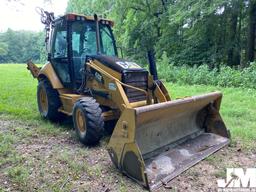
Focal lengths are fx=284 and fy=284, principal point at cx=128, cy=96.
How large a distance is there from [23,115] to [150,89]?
3112 millimetres

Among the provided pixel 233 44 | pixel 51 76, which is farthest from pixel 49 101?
pixel 233 44

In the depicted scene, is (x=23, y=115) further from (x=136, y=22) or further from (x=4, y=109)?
(x=136, y=22)

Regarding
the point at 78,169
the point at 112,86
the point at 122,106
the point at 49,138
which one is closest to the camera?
the point at 78,169

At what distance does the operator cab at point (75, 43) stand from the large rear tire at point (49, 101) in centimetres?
32

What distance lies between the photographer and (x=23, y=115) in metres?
6.32

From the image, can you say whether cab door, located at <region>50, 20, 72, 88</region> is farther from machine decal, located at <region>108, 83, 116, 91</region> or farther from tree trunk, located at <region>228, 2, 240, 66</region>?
tree trunk, located at <region>228, 2, 240, 66</region>

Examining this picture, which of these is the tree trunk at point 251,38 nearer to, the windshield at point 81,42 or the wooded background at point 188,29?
the wooded background at point 188,29

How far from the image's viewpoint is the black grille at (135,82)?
452cm

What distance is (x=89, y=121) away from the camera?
162 inches

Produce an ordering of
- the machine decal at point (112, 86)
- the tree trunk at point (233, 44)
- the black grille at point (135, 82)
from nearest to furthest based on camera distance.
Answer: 1. the machine decal at point (112, 86)
2. the black grille at point (135, 82)
3. the tree trunk at point (233, 44)

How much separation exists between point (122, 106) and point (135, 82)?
1.92 ft

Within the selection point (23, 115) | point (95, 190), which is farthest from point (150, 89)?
point (23, 115)

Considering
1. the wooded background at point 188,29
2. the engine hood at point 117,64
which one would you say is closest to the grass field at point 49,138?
the engine hood at point 117,64

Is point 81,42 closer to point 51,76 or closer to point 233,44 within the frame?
point 51,76
